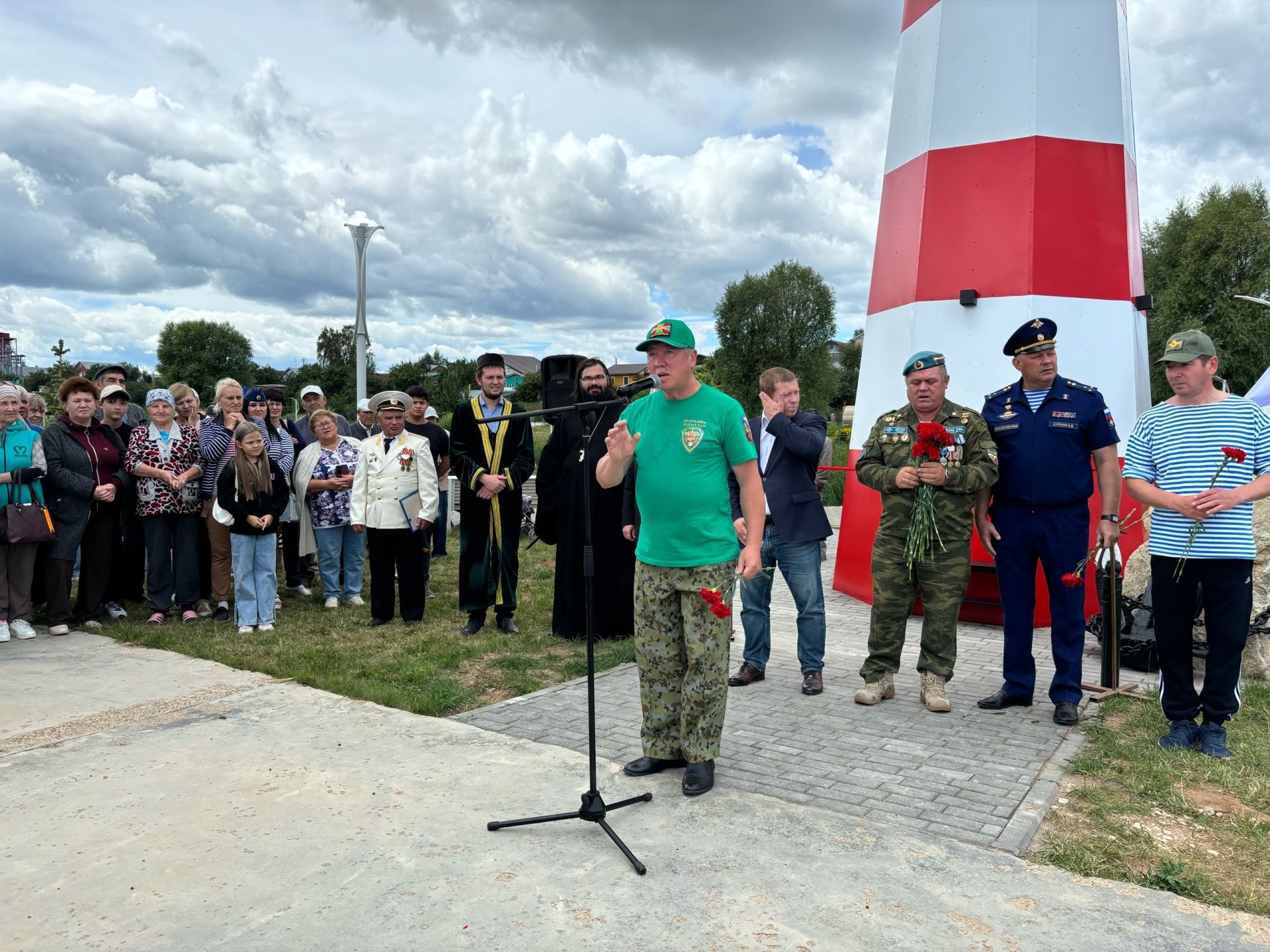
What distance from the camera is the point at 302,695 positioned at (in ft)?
18.3

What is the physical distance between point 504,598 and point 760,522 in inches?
153

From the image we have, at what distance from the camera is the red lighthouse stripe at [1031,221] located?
25.1 feet

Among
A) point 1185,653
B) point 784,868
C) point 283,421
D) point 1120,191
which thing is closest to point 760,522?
point 784,868

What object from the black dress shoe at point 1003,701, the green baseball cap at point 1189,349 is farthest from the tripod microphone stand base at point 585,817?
the green baseball cap at point 1189,349

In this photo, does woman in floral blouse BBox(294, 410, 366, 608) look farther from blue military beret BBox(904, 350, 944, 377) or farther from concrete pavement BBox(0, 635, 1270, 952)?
blue military beret BBox(904, 350, 944, 377)

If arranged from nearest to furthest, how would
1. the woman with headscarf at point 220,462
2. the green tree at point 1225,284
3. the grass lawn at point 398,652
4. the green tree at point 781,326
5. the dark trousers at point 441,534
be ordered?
the grass lawn at point 398,652
the woman with headscarf at point 220,462
the dark trousers at point 441,534
the green tree at point 1225,284
the green tree at point 781,326

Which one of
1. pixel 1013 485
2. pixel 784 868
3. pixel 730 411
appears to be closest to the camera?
pixel 784 868

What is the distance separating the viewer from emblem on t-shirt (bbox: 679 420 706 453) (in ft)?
13.3

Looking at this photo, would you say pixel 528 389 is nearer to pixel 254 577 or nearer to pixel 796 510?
pixel 254 577

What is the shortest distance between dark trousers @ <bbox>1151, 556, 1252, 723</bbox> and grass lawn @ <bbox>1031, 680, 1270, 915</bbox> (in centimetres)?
24

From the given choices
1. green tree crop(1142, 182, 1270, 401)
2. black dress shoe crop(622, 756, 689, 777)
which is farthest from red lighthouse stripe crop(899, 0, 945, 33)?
green tree crop(1142, 182, 1270, 401)

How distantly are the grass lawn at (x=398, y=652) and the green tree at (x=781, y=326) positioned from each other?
5567 cm

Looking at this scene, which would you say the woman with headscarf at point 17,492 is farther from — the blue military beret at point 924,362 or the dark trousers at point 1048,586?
the dark trousers at point 1048,586

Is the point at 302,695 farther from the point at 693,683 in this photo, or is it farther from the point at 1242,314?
the point at 1242,314
